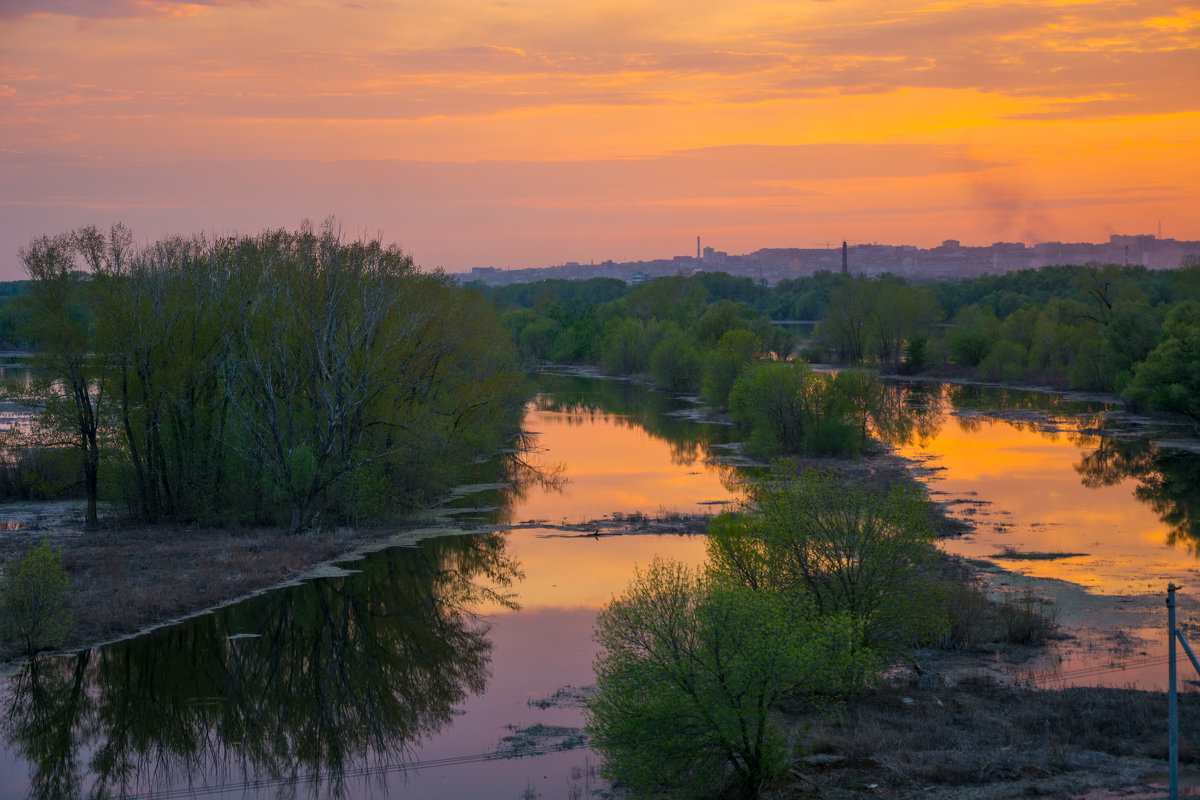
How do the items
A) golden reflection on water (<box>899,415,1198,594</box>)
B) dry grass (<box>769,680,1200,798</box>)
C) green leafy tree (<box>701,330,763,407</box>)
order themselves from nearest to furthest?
1. dry grass (<box>769,680,1200,798</box>)
2. golden reflection on water (<box>899,415,1198,594</box>)
3. green leafy tree (<box>701,330,763,407</box>)

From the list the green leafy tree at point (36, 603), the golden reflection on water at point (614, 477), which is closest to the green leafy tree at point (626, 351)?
the golden reflection on water at point (614, 477)

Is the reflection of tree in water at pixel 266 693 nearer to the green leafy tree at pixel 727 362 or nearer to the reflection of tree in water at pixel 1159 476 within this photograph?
the reflection of tree in water at pixel 1159 476

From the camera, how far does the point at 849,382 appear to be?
153 feet

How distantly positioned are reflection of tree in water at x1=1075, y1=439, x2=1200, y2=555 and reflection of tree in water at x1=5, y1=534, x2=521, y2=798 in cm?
2184

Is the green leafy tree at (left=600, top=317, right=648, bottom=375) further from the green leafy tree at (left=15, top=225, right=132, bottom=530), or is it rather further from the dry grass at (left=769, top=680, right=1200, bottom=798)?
the dry grass at (left=769, top=680, right=1200, bottom=798)

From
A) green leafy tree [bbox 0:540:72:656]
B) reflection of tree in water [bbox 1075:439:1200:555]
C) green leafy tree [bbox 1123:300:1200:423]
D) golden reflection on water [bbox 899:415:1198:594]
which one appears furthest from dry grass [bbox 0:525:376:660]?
green leafy tree [bbox 1123:300:1200:423]

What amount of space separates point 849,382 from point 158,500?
3008cm

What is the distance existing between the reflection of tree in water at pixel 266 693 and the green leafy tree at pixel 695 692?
4901 mm

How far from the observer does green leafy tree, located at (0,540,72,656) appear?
19.2m

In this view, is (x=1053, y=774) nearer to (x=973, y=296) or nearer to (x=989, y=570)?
(x=989, y=570)

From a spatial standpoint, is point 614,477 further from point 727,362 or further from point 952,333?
point 952,333

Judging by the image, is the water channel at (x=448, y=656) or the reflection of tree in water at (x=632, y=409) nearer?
the water channel at (x=448, y=656)

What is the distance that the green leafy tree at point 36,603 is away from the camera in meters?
19.2

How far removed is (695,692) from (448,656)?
9161 millimetres
